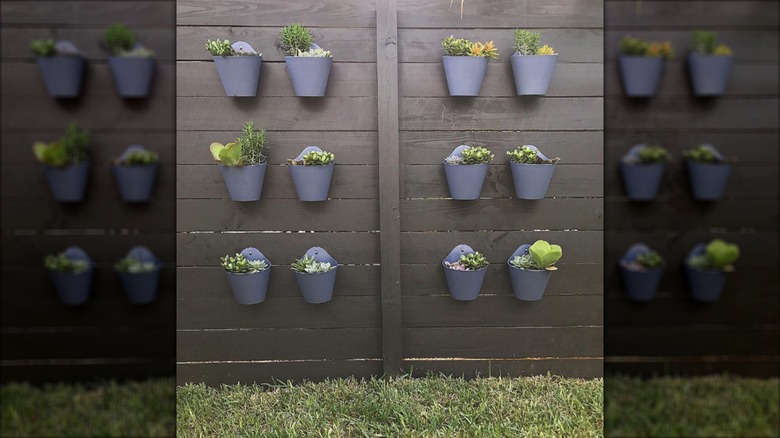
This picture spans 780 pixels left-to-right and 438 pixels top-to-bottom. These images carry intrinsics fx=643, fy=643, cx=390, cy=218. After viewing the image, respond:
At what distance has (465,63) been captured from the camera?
215 cm

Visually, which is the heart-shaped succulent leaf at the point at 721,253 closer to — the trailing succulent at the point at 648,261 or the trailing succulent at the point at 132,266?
the trailing succulent at the point at 648,261

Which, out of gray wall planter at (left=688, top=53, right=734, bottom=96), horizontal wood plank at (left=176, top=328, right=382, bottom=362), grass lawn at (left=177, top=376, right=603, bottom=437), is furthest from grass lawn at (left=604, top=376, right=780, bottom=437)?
horizontal wood plank at (left=176, top=328, right=382, bottom=362)

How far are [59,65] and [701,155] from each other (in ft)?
1.07

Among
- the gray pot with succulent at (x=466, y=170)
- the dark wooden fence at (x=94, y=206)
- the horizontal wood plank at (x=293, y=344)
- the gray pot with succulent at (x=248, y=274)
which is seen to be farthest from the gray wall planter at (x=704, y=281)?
the horizontal wood plank at (x=293, y=344)

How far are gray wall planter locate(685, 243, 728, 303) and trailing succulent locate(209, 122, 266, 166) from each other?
6.33 feet

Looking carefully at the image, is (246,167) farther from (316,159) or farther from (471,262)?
(471,262)

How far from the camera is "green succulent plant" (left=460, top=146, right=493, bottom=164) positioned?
216 centimetres

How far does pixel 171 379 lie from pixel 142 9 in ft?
0.61

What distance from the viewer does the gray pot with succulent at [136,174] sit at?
31 cm

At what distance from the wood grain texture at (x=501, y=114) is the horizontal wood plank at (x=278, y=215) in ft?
1.15

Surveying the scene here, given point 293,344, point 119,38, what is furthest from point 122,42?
point 293,344

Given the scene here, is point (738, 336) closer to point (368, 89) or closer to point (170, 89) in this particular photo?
point (170, 89)

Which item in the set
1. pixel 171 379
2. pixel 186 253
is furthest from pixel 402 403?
pixel 171 379

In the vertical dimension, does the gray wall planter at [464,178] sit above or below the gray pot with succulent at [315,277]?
above
